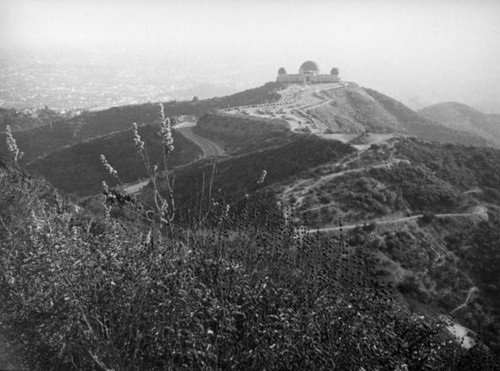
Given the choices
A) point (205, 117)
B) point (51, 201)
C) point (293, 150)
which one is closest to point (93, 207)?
point (51, 201)

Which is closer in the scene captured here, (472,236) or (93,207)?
(472,236)

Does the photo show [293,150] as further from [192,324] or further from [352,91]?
[352,91]

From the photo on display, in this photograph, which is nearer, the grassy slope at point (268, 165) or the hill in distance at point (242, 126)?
the grassy slope at point (268, 165)

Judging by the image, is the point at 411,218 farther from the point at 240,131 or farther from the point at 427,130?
the point at 427,130

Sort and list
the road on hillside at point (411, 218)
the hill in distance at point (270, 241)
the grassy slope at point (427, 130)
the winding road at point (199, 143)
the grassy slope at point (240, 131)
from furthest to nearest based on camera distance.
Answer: the grassy slope at point (427, 130), the grassy slope at point (240, 131), the winding road at point (199, 143), the road on hillside at point (411, 218), the hill in distance at point (270, 241)

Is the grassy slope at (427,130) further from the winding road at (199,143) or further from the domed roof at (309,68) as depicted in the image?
the winding road at (199,143)

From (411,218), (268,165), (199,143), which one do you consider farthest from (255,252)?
(199,143)

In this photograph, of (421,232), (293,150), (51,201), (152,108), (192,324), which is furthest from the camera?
(152,108)

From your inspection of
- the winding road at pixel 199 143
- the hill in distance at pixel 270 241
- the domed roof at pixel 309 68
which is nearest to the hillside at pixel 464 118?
the domed roof at pixel 309 68
